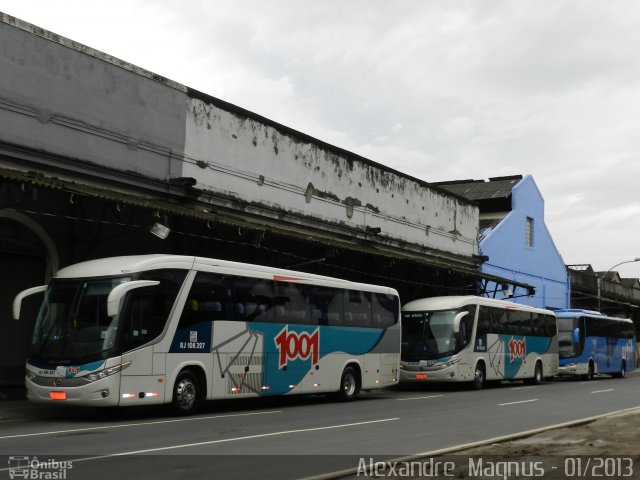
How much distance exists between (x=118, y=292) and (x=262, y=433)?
377 centimetres

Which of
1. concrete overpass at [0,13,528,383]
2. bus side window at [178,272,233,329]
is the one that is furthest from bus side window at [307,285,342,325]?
bus side window at [178,272,233,329]

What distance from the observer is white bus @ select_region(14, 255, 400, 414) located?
15.0 metres

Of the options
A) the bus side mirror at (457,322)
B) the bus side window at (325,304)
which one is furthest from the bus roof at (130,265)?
the bus side mirror at (457,322)

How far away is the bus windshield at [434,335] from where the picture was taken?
2672cm

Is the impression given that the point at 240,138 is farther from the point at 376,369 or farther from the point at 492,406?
the point at 492,406

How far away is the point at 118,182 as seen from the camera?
2100cm

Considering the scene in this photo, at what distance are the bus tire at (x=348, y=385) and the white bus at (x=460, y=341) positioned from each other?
517 centimetres

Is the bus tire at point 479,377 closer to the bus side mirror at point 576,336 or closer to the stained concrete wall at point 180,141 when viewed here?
the stained concrete wall at point 180,141

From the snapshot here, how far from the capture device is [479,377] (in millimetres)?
28047

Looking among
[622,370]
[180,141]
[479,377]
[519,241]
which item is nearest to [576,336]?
[622,370]

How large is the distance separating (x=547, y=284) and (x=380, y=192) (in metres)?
18.2

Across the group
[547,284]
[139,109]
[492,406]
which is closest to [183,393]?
[492,406]

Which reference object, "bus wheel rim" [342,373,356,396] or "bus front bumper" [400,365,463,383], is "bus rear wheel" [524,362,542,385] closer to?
"bus front bumper" [400,365,463,383]

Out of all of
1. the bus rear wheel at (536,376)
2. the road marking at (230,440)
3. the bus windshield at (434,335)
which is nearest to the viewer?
the road marking at (230,440)
